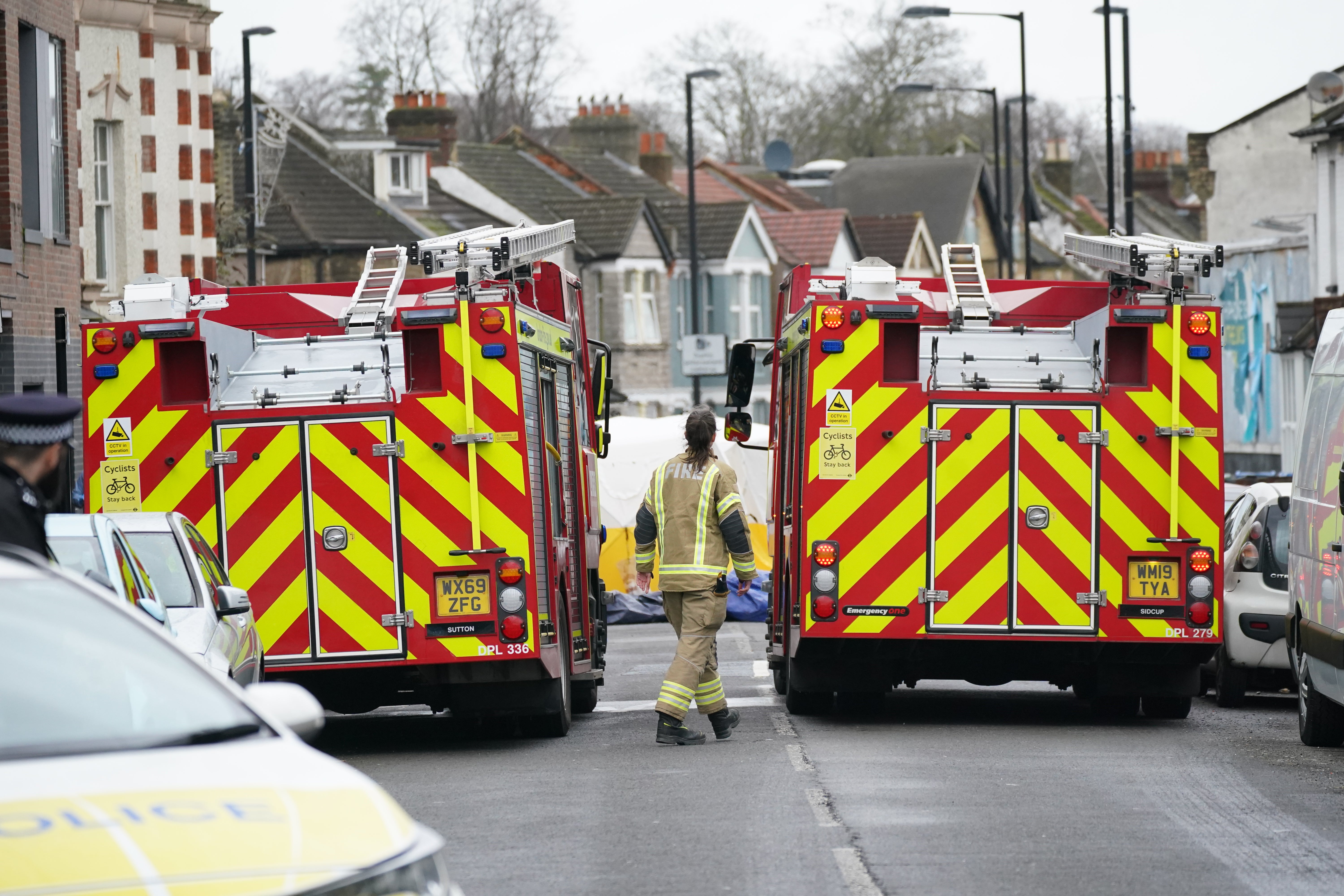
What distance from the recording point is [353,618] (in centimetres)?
1155

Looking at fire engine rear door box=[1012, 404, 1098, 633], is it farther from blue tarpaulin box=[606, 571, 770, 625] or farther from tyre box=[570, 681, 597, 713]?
blue tarpaulin box=[606, 571, 770, 625]

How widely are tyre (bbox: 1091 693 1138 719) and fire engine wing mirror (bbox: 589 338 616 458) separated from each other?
12.9ft

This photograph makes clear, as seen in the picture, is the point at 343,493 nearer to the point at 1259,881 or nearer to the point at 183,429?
the point at 183,429

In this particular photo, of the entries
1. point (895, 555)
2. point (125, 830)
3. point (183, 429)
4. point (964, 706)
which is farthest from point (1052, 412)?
point (125, 830)

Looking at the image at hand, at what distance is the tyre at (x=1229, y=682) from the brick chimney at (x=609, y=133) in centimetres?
5005

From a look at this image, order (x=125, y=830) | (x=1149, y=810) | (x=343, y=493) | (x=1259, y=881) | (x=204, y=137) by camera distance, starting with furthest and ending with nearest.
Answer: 1. (x=204, y=137)
2. (x=343, y=493)
3. (x=1149, y=810)
4. (x=1259, y=881)
5. (x=125, y=830)

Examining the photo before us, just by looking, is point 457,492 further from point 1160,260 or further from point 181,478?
point 1160,260

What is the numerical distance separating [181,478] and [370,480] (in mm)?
1057

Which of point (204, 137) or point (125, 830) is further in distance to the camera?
point (204, 137)

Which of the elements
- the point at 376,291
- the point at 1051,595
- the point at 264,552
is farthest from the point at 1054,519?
the point at 264,552

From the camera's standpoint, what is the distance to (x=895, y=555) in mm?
12328

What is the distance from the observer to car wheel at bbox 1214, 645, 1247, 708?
1473 centimetres

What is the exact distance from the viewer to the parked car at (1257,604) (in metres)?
14.5

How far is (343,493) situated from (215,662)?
2.04 meters
